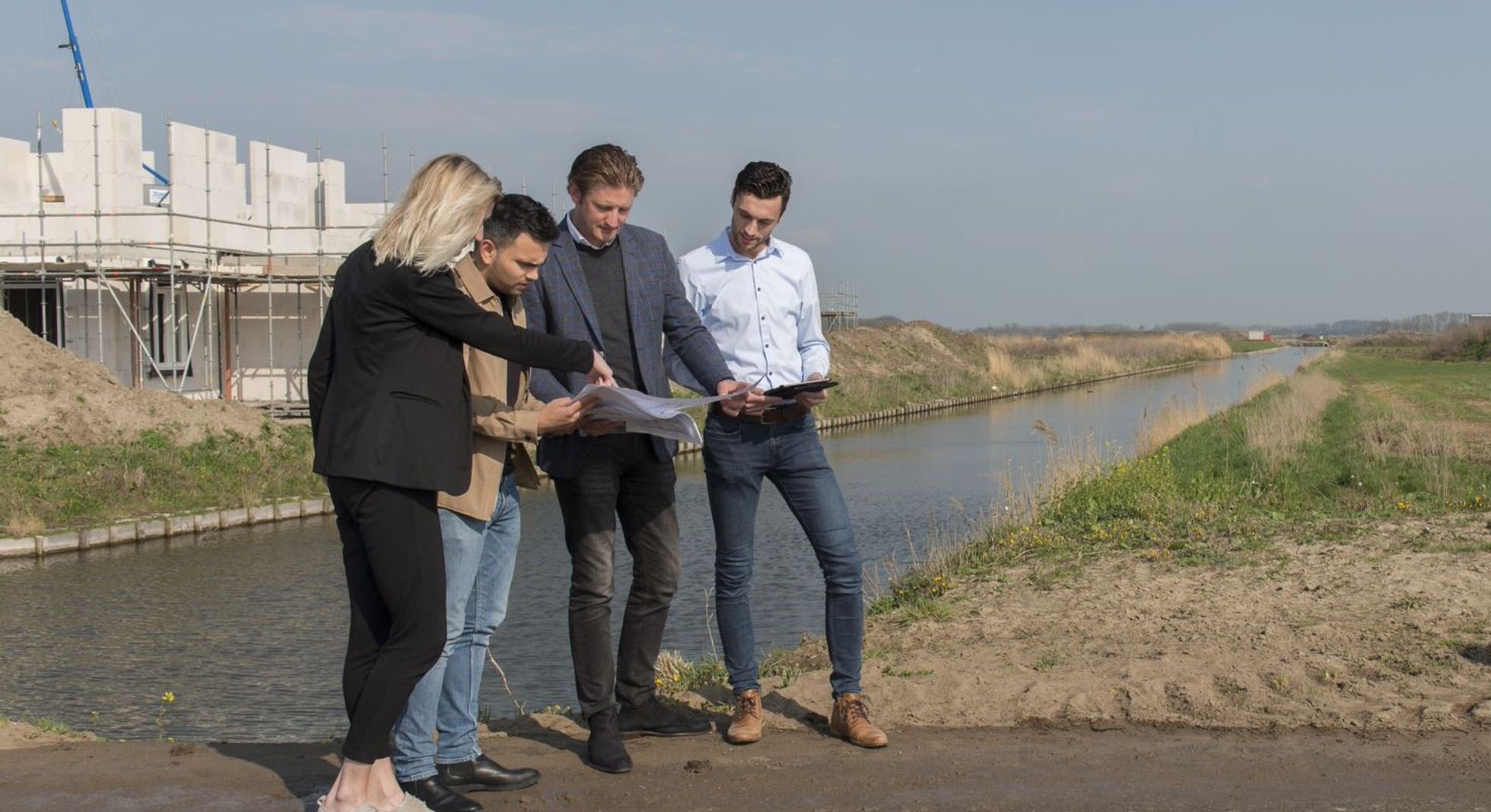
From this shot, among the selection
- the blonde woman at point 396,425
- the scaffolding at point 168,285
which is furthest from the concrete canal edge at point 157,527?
the blonde woman at point 396,425

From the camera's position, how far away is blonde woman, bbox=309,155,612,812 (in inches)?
155

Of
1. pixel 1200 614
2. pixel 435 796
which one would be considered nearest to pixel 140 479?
pixel 1200 614

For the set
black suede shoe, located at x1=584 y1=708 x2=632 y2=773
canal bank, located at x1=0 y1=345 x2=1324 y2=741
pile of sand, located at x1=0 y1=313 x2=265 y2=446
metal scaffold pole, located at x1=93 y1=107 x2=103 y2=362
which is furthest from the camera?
metal scaffold pole, located at x1=93 y1=107 x2=103 y2=362

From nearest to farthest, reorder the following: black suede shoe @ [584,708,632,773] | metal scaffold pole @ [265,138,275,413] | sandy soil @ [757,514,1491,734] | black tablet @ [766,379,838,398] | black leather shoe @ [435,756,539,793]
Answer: black leather shoe @ [435,756,539,793]
black suede shoe @ [584,708,632,773]
black tablet @ [766,379,838,398]
sandy soil @ [757,514,1491,734]
metal scaffold pole @ [265,138,275,413]

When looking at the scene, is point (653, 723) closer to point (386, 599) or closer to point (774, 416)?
point (774, 416)

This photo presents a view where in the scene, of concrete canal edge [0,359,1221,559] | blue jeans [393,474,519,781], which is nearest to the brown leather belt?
blue jeans [393,474,519,781]

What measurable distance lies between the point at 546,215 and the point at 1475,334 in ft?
211

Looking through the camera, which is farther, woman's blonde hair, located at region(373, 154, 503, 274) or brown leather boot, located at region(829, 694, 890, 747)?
brown leather boot, located at region(829, 694, 890, 747)

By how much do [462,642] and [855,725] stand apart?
1428 millimetres

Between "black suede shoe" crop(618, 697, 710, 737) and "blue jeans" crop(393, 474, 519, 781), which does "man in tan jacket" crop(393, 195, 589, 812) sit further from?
"black suede shoe" crop(618, 697, 710, 737)

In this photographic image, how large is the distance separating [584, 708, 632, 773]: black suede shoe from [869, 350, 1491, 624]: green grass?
105 inches

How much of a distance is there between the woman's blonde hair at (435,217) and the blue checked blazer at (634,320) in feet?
2.42

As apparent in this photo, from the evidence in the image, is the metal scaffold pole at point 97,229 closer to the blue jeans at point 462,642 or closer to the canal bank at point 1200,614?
the canal bank at point 1200,614

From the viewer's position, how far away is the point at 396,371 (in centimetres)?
398
